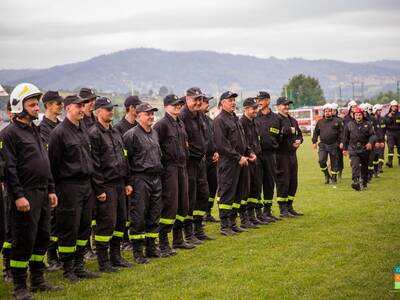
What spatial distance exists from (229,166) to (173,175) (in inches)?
78.0

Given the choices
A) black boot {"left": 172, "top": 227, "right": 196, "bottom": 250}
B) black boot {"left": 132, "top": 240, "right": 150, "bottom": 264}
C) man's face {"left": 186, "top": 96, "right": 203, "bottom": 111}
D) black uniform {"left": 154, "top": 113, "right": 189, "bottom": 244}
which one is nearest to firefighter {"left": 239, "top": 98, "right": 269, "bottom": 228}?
man's face {"left": 186, "top": 96, "right": 203, "bottom": 111}

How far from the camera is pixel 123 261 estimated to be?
33.2ft

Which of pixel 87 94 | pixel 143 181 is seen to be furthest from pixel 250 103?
pixel 87 94

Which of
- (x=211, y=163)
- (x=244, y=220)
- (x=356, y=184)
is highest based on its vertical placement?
(x=211, y=163)

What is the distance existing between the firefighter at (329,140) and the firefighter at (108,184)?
11682 mm

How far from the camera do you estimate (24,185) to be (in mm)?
8172

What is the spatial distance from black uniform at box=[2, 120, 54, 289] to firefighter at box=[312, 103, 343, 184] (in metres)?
13.5

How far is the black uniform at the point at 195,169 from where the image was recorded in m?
11.8

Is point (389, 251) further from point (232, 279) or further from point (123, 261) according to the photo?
point (123, 261)

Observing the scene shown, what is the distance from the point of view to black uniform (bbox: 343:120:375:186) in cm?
1827

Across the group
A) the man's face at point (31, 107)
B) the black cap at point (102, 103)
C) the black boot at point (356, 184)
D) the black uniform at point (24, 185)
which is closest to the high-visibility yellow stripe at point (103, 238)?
the black uniform at point (24, 185)

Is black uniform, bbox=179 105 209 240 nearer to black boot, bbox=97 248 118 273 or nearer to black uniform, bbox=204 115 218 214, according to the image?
black uniform, bbox=204 115 218 214

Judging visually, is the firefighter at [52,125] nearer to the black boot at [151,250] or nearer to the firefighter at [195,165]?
the black boot at [151,250]

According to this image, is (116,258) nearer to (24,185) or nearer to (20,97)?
(24,185)
